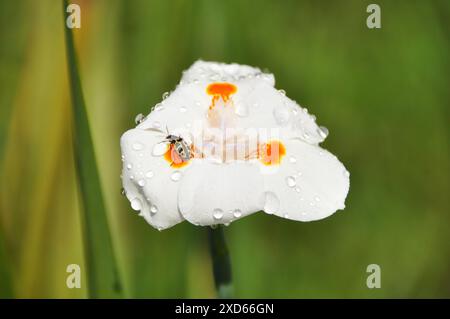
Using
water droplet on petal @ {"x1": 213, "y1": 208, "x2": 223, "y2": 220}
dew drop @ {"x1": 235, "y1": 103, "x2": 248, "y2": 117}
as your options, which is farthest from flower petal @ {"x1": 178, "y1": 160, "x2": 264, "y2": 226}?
dew drop @ {"x1": 235, "y1": 103, "x2": 248, "y2": 117}

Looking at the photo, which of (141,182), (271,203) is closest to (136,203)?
(141,182)

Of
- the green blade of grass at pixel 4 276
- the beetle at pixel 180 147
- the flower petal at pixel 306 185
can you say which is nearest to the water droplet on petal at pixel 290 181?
the flower petal at pixel 306 185

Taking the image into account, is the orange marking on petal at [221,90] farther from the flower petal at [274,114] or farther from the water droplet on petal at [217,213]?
the water droplet on petal at [217,213]

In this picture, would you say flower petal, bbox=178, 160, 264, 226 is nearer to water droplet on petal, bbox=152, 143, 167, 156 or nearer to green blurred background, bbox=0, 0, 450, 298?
water droplet on petal, bbox=152, 143, 167, 156

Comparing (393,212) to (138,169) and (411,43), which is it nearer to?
(411,43)

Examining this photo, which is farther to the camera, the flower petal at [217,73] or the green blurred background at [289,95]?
the green blurred background at [289,95]

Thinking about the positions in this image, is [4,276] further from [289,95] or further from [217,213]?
[289,95]
